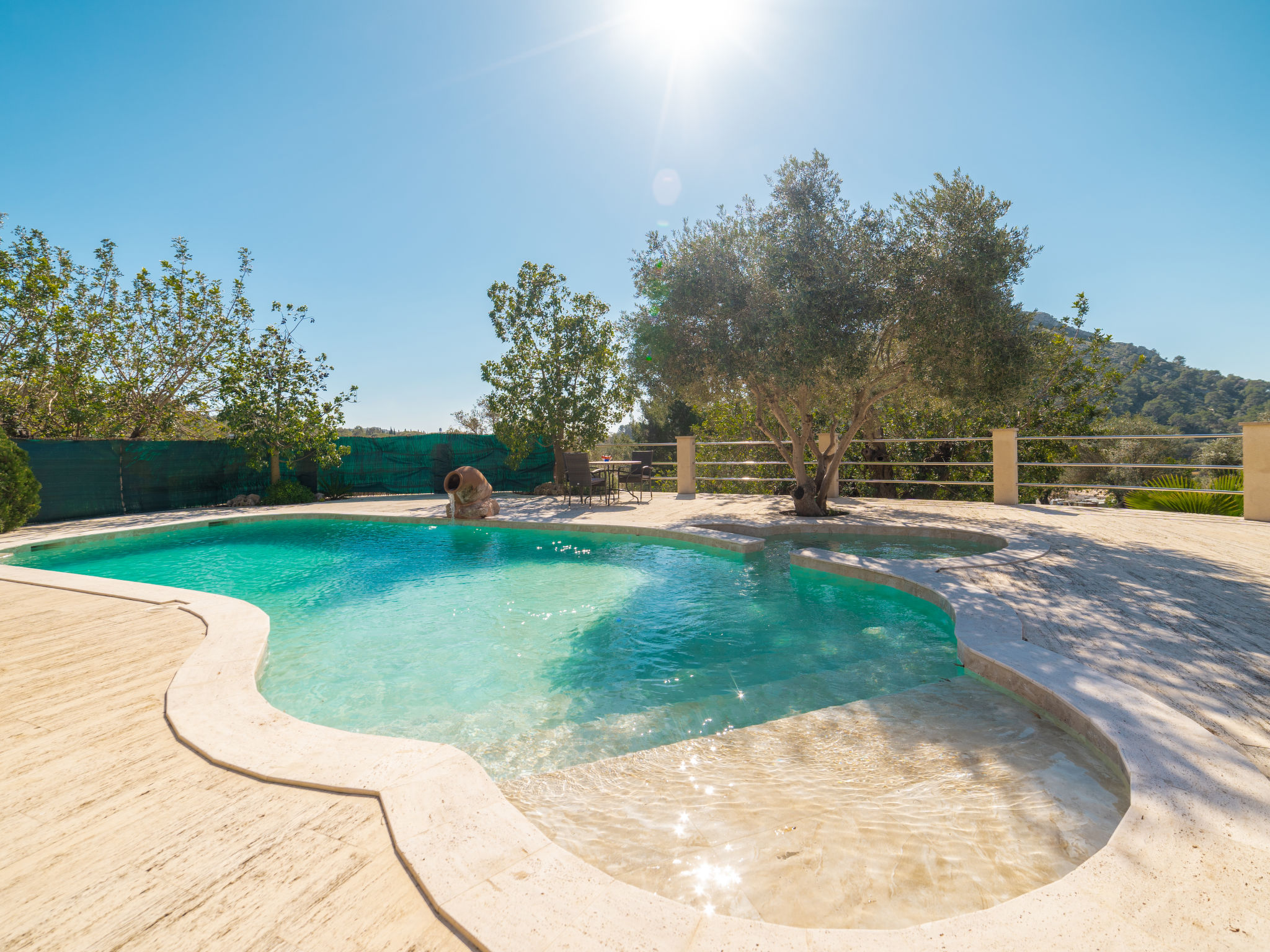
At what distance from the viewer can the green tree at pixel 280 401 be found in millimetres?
13148

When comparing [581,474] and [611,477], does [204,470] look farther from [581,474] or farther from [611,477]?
[611,477]

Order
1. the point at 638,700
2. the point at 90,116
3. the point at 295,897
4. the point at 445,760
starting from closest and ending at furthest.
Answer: the point at 295,897 → the point at 445,760 → the point at 638,700 → the point at 90,116

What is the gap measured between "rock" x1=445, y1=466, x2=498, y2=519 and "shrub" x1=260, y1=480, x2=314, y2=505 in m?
5.82

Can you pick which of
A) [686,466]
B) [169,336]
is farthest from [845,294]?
[169,336]

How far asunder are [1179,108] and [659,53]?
427 inches

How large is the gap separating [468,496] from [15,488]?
24.2 feet

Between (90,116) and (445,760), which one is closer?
(445,760)

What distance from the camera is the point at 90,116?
10.9 m

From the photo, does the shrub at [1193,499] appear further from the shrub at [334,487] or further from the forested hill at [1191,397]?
the forested hill at [1191,397]

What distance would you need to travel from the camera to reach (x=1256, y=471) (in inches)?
267

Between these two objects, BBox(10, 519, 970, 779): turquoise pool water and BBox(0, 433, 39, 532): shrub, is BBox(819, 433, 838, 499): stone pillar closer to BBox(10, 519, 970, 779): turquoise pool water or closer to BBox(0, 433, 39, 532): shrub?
BBox(10, 519, 970, 779): turquoise pool water

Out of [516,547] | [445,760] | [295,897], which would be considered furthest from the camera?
[516,547]

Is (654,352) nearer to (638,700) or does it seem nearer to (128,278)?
(638,700)

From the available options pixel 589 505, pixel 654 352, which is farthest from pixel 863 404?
pixel 589 505
